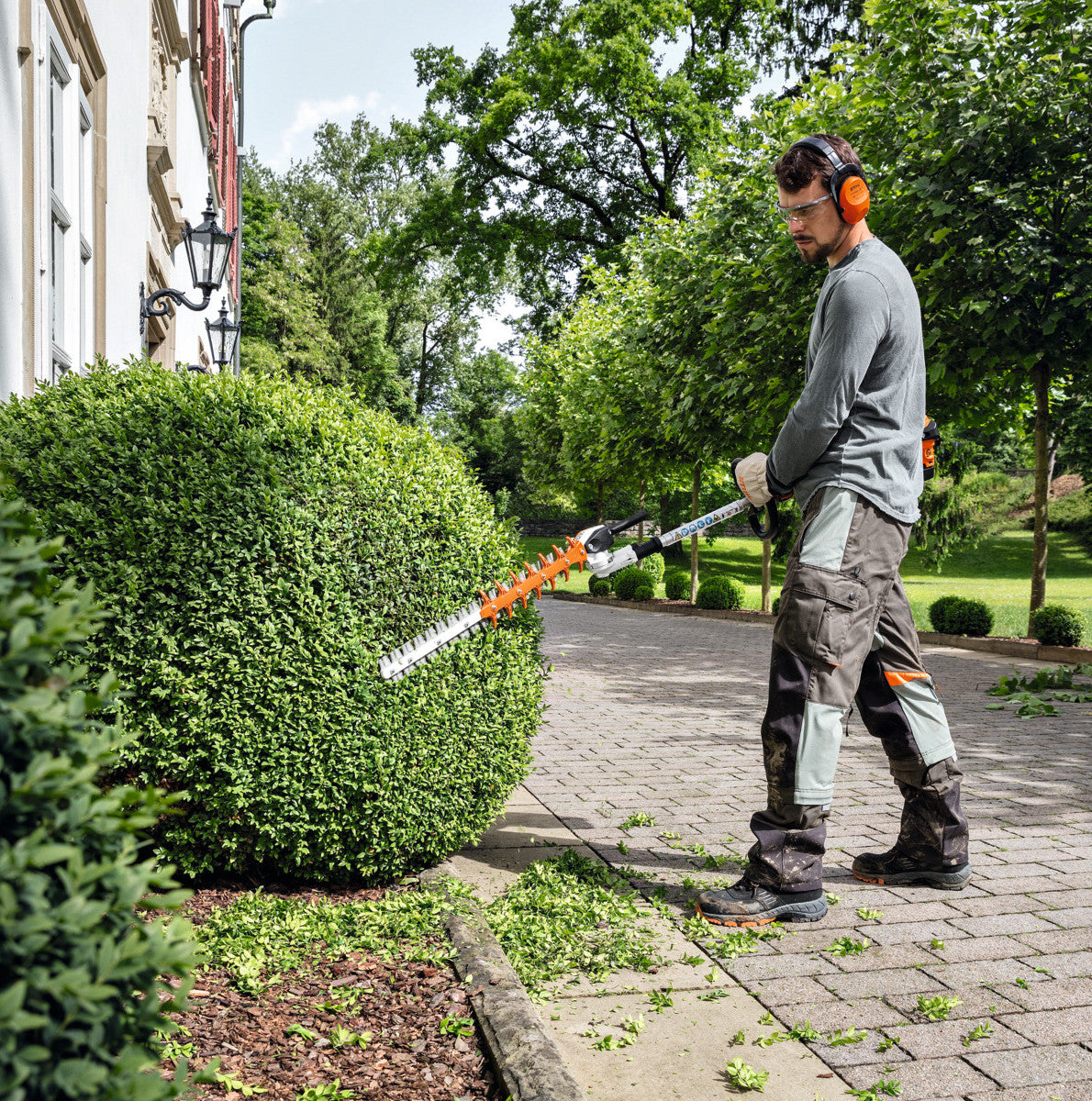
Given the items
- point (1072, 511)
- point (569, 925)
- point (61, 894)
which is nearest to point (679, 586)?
point (569, 925)

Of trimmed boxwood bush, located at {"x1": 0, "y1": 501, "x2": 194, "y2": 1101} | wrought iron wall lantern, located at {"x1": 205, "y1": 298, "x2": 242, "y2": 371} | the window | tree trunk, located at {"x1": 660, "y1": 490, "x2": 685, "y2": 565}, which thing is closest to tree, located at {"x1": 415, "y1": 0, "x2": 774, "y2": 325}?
tree trunk, located at {"x1": 660, "y1": 490, "x2": 685, "y2": 565}

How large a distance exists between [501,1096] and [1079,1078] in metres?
1.48

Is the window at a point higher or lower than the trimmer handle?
higher

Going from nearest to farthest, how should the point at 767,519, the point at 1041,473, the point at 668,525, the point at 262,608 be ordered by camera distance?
the point at 262,608
the point at 767,519
the point at 1041,473
the point at 668,525

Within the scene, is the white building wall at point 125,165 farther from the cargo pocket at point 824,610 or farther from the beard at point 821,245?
the cargo pocket at point 824,610

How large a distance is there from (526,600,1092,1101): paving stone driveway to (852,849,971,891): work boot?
5 cm

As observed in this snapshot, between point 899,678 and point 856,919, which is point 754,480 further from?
point 856,919

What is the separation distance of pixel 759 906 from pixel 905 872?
0.82 m

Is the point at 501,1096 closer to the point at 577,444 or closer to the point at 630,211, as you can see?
the point at 577,444

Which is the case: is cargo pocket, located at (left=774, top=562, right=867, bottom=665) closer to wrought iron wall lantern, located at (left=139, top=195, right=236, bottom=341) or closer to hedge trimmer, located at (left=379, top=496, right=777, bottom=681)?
hedge trimmer, located at (left=379, top=496, right=777, bottom=681)

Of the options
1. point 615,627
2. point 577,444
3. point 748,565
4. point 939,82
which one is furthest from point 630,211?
point 939,82

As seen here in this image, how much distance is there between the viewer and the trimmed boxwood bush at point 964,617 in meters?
14.0

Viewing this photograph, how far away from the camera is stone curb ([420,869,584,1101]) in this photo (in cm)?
243

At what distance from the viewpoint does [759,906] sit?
366cm
